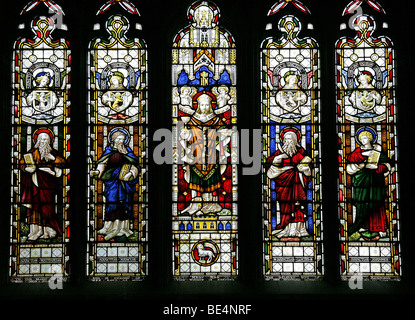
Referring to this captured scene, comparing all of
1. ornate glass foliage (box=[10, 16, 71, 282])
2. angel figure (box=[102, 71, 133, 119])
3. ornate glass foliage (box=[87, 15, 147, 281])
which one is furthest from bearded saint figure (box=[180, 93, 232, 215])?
ornate glass foliage (box=[10, 16, 71, 282])

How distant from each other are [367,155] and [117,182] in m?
2.67

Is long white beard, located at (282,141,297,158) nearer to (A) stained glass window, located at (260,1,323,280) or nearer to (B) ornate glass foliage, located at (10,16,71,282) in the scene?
(A) stained glass window, located at (260,1,323,280)

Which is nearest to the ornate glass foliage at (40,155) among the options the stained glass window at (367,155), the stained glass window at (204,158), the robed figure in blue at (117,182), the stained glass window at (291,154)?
the robed figure in blue at (117,182)

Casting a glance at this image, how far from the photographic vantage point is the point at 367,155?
19.0ft

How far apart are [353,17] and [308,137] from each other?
4.67 feet

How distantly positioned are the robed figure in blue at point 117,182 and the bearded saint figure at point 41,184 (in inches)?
17.5

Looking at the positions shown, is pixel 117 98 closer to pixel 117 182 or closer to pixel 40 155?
pixel 117 182

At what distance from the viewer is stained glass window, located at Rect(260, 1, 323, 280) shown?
5.71 metres

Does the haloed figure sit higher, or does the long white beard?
the long white beard

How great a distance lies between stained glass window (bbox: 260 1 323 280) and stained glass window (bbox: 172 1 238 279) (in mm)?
370

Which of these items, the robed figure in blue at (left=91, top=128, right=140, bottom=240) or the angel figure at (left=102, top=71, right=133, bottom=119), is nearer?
the robed figure in blue at (left=91, top=128, right=140, bottom=240)

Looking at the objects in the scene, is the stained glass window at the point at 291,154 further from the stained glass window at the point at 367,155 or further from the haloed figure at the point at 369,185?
the haloed figure at the point at 369,185
